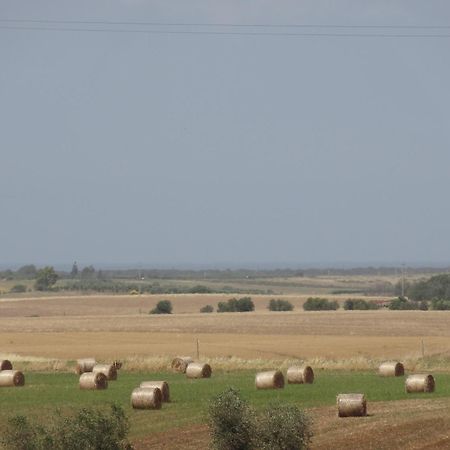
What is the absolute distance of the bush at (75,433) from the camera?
21.6 m

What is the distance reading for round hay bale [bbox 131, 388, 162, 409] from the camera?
101 ft

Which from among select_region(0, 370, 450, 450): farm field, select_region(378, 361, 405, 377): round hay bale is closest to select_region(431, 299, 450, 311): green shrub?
select_region(0, 370, 450, 450): farm field

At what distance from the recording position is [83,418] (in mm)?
21875

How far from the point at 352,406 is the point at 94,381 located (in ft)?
36.1

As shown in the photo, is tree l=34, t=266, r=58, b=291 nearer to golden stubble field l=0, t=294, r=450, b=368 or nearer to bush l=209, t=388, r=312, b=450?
golden stubble field l=0, t=294, r=450, b=368

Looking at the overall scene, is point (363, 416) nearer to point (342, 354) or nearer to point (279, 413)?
point (279, 413)

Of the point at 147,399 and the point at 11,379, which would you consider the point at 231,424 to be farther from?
Result: the point at 11,379

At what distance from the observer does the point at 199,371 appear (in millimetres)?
40656

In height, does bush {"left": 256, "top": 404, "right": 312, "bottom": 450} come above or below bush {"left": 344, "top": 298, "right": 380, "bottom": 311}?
below

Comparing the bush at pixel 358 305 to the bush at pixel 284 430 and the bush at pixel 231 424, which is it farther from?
the bush at pixel 284 430

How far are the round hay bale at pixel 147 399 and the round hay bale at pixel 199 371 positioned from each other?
942cm

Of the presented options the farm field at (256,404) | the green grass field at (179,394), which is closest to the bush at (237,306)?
the farm field at (256,404)

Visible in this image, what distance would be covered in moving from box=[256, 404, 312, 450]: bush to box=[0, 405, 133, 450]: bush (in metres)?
2.58

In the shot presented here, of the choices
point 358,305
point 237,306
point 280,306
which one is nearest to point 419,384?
point 358,305
